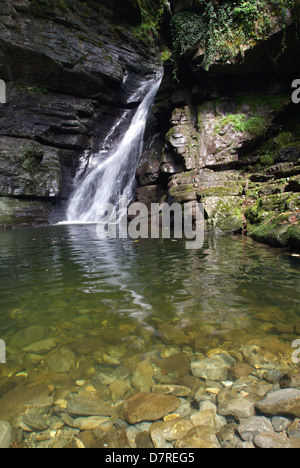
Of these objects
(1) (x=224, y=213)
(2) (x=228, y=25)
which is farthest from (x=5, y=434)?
(2) (x=228, y=25)

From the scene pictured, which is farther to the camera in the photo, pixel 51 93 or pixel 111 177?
pixel 51 93

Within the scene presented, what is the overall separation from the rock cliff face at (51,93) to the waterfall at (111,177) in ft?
4.17

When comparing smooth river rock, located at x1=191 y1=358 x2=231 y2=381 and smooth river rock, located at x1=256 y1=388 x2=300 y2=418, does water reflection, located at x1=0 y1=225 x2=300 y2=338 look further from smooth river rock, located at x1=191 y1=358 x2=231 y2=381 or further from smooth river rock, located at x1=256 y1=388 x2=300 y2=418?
smooth river rock, located at x1=256 y1=388 x2=300 y2=418

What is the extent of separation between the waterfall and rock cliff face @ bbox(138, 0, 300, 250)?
91.2 inches

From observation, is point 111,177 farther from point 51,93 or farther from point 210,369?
point 210,369

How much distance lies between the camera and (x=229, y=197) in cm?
892

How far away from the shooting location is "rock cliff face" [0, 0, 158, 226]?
1516 cm

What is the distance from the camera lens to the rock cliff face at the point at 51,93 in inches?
597

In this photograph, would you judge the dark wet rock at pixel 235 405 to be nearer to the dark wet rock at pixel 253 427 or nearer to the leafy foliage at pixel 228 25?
the dark wet rock at pixel 253 427

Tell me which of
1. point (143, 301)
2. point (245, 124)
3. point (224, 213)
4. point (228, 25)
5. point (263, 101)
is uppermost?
point (228, 25)

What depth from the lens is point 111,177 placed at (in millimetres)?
15422

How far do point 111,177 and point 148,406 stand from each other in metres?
14.7

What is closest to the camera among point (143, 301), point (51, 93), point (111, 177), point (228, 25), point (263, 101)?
point (143, 301)

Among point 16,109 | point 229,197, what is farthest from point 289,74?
point 16,109
